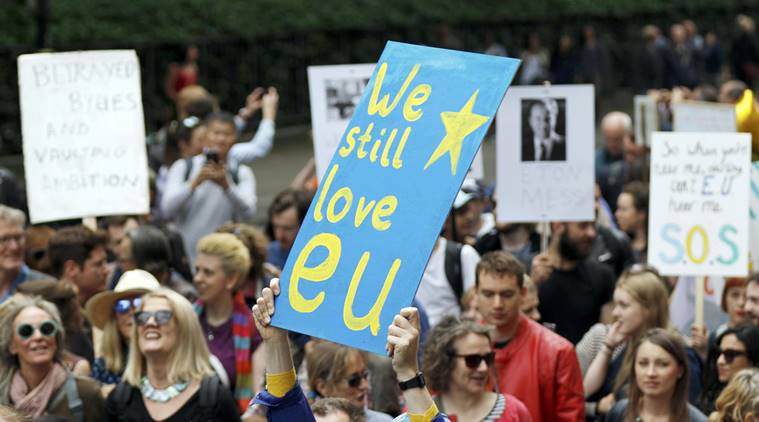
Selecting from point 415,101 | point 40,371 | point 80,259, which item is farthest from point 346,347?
point 80,259

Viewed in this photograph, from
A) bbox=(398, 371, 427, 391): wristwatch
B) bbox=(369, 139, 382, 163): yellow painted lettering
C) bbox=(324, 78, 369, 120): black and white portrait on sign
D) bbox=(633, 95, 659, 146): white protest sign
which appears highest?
bbox=(324, 78, 369, 120): black and white portrait on sign

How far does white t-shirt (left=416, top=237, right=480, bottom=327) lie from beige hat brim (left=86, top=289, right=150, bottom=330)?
173 cm

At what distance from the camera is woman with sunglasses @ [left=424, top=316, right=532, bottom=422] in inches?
277

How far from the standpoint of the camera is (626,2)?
116ft

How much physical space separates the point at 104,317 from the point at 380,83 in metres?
2.98

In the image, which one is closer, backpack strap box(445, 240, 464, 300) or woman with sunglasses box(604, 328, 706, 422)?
woman with sunglasses box(604, 328, 706, 422)

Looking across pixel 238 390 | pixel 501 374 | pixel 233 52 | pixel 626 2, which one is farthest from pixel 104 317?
pixel 626 2

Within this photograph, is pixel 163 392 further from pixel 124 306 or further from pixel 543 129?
pixel 543 129

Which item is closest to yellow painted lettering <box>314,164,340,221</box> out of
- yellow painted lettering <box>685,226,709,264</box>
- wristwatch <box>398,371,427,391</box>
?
wristwatch <box>398,371,427,391</box>

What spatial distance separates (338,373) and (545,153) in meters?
2.90

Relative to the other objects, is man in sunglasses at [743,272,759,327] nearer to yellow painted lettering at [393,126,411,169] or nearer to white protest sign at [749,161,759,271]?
white protest sign at [749,161,759,271]

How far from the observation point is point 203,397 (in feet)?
23.8

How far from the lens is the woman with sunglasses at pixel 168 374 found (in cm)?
727

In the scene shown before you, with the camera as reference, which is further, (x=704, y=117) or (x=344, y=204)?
(x=704, y=117)
